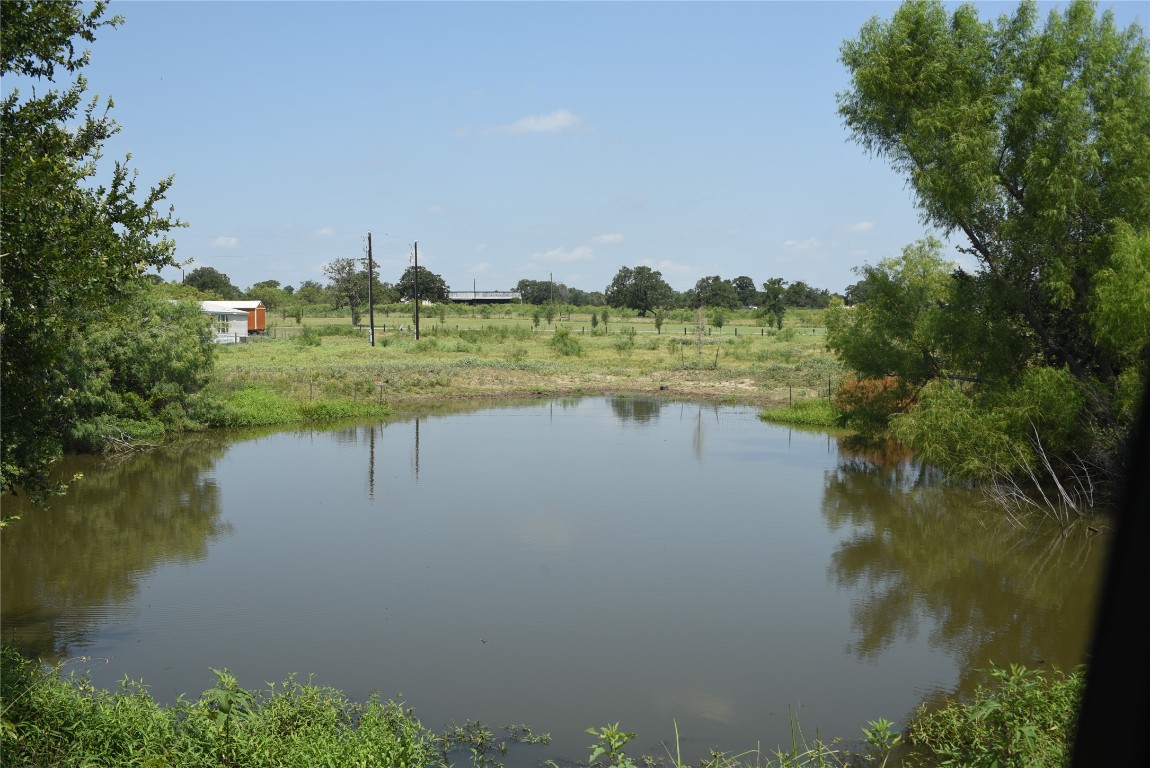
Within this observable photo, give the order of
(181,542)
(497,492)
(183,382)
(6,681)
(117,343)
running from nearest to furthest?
(6,681) < (181,542) < (497,492) < (117,343) < (183,382)

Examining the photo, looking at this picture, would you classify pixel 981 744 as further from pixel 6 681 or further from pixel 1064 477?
pixel 1064 477

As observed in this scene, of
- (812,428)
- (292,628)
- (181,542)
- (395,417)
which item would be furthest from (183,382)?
(812,428)

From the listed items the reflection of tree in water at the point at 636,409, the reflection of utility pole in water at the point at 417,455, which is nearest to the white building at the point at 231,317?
the reflection of tree in water at the point at 636,409

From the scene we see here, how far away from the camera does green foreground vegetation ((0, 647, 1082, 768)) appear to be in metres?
6.40

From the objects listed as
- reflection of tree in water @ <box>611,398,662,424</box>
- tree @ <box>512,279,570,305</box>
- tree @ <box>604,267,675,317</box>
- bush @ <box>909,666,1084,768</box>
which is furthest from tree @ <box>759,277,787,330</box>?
bush @ <box>909,666,1084,768</box>

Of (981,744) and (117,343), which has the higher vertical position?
(117,343)

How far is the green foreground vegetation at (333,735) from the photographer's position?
640 cm

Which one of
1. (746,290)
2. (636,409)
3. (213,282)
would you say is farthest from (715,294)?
(636,409)

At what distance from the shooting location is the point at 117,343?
21.4 metres

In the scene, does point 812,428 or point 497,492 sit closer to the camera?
point 497,492

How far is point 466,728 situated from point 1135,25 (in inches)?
599

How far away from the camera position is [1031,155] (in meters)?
15.4

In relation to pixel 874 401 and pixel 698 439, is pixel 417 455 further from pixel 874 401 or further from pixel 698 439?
pixel 874 401

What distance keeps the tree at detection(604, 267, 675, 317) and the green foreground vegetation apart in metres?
88.3
